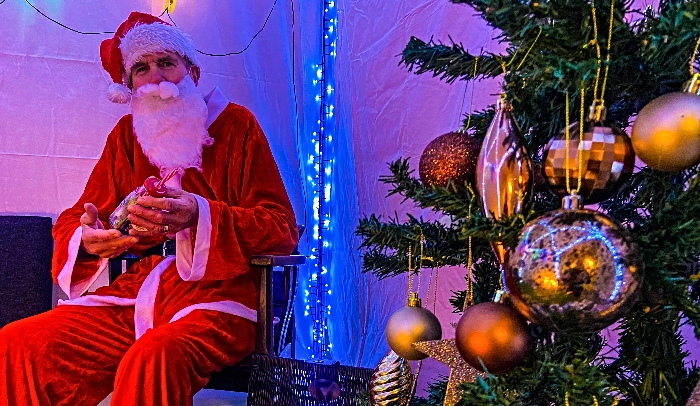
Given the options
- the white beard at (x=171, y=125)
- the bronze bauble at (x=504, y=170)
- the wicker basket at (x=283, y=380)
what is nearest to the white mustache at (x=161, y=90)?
the white beard at (x=171, y=125)

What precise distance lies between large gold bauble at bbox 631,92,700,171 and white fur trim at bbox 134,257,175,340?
1408mm

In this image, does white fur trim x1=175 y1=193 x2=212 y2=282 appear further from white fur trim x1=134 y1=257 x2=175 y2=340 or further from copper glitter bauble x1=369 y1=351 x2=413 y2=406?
copper glitter bauble x1=369 y1=351 x2=413 y2=406

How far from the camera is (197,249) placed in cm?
179

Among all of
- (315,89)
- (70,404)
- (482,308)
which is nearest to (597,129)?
(482,308)

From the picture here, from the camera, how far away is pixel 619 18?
0.82 m

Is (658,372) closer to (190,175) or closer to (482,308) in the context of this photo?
(482,308)

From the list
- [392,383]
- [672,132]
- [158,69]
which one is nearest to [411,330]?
[392,383]

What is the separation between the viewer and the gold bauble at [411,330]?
1.08 m

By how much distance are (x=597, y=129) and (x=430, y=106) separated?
4.68ft

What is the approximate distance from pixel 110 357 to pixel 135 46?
902mm

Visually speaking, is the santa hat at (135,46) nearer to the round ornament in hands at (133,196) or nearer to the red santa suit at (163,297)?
the red santa suit at (163,297)

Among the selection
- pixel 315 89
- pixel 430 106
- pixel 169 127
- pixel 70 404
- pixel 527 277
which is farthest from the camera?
pixel 315 89

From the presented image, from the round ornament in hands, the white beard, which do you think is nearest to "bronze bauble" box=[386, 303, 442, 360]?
the round ornament in hands

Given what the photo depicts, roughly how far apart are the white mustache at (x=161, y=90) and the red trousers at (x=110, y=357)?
0.63 metres
